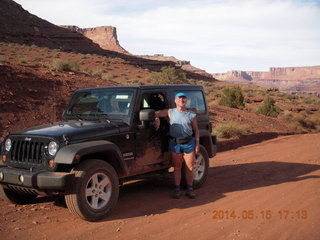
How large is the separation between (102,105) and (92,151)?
1.35 m

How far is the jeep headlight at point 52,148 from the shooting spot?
4723mm

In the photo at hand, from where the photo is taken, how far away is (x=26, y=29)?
5616 cm

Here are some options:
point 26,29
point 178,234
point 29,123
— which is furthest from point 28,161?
point 26,29

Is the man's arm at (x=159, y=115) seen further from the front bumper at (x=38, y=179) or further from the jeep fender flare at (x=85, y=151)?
the front bumper at (x=38, y=179)

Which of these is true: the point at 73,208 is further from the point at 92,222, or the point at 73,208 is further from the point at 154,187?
the point at 154,187

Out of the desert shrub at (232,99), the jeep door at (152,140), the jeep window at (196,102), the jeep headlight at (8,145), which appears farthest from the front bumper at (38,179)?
the desert shrub at (232,99)

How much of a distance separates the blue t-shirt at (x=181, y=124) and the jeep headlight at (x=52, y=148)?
2070 mm

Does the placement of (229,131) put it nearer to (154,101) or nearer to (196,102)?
(196,102)

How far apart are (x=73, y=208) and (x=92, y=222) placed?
1.21 feet

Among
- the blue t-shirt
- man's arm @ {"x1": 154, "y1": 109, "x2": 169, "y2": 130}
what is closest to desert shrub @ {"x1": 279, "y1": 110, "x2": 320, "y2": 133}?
man's arm @ {"x1": 154, "y1": 109, "x2": 169, "y2": 130}

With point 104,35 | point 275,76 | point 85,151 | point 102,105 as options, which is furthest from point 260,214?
point 275,76

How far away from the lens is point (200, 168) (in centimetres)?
703

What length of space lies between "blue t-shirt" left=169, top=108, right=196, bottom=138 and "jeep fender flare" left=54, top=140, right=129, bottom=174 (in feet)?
3.83

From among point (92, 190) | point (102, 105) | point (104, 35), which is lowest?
point (92, 190)
